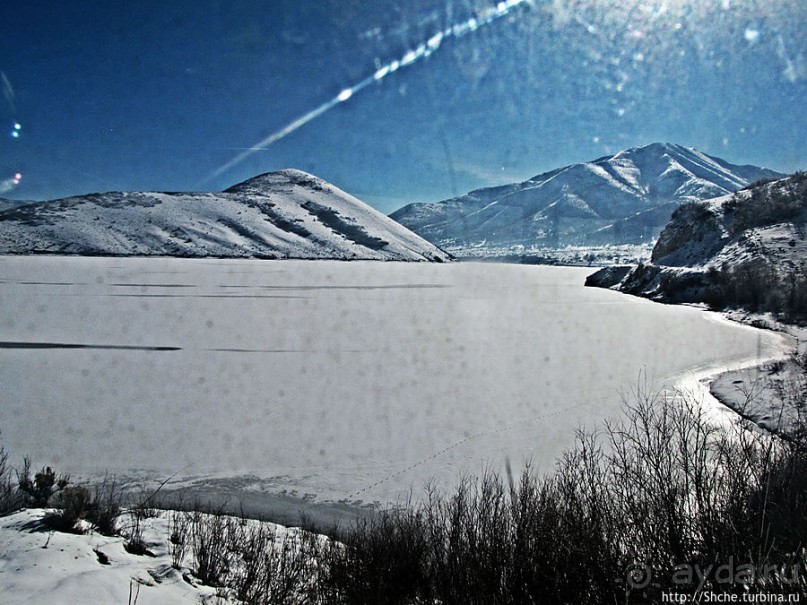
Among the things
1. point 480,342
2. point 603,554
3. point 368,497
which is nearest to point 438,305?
point 480,342

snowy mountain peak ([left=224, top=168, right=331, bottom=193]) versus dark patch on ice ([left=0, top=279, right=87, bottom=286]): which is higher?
snowy mountain peak ([left=224, top=168, right=331, bottom=193])

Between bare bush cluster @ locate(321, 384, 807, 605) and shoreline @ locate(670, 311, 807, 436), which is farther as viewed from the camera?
shoreline @ locate(670, 311, 807, 436)

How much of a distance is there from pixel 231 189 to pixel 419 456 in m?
153

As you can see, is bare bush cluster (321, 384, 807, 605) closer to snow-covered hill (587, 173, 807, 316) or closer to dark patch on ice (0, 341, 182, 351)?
dark patch on ice (0, 341, 182, 351)

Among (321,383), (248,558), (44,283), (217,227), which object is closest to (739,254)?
(321,383)

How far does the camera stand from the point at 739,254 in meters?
25.3

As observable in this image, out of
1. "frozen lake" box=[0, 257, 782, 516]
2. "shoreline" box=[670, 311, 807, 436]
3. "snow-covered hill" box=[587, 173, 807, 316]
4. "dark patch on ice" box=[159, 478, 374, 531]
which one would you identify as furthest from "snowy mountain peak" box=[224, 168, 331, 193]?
"dark patch on ice" box=[159, 478, 374, 531]

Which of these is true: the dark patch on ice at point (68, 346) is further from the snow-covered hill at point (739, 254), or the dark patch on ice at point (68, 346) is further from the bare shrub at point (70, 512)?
the snow-covered hill at point (739, 254)

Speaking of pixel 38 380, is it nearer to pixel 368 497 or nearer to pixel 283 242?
pixel 368 497

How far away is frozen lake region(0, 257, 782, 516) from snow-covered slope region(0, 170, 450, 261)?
2769 inches

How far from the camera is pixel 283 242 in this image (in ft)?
345

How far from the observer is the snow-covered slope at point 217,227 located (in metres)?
88.2

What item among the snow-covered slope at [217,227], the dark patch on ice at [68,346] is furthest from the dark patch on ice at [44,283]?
the snow-covered slope at [217,227]

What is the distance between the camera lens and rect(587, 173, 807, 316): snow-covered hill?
21266mm
